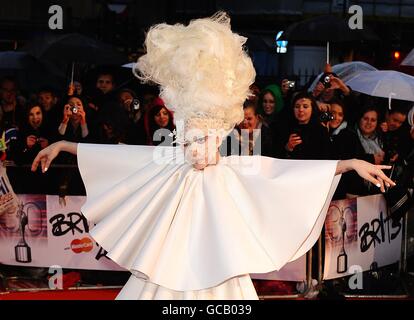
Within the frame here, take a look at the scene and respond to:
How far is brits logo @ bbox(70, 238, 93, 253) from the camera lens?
25.5ft

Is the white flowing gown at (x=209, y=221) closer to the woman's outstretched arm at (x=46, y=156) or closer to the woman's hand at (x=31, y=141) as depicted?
the woman's outstretched arm at (x=46, y=156)

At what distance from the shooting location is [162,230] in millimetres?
4930

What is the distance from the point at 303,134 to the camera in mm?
7652

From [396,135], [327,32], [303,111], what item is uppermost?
[327,32]

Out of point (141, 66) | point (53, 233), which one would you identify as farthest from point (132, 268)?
point (53, 233)

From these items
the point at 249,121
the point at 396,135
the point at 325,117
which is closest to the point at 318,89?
the point at 396,135

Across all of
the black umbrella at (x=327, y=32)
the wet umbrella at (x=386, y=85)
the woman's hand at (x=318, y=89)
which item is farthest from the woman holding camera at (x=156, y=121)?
the black umbrella at (x=327, y=32)

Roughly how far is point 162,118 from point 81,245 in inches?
50.2

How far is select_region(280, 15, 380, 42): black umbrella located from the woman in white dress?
4.59 m

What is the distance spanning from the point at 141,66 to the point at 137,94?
441 centimetres

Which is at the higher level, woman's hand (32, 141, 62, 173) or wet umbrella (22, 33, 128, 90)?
wet umbrella (22, 33, 128, 90)

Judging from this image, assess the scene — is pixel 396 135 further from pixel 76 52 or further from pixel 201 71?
pixel 201 71

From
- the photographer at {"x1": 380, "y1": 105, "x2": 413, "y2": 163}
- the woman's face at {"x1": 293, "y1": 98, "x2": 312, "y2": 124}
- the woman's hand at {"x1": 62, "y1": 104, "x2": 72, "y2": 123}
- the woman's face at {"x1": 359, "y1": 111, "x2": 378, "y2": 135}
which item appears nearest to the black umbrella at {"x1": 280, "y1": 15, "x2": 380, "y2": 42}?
the photographer at {"x1": 380, "y1": 105, "x2": 413, "y2": 163}

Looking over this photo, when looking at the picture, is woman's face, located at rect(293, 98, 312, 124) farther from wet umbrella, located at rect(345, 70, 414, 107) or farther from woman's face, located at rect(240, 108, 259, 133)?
wet umbrella, located at rect(345, 70, 414, 107)
